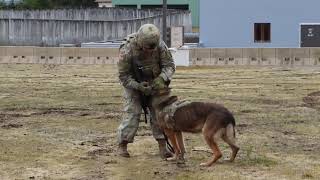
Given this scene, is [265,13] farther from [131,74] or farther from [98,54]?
[131,74]

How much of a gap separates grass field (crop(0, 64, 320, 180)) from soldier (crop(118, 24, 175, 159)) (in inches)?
13.6

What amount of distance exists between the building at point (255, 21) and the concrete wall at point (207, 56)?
17.5 metres

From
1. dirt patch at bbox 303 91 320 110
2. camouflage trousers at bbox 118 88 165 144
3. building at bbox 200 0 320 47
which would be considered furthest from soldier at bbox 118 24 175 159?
building at bbox 200 0 320 47

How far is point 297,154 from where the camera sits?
9.94 metres

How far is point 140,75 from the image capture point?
964 cm

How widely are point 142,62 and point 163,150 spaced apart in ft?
3.98

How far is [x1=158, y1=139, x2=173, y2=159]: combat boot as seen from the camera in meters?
9.70

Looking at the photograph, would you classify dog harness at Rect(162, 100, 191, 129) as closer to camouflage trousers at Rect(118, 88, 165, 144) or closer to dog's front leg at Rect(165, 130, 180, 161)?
dog's front leg at Rect(165, 130, 180, 161)

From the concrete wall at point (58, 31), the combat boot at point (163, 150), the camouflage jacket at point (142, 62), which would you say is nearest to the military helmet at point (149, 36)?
the camouflage jacket at point (142, 62)

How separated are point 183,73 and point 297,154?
18.4 m

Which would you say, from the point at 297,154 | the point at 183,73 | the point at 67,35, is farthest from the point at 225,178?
the point at 67,35

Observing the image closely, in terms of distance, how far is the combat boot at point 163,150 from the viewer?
382 inches

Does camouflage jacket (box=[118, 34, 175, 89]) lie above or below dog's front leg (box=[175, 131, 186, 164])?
above

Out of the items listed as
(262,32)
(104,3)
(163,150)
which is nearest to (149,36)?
(163,150)
